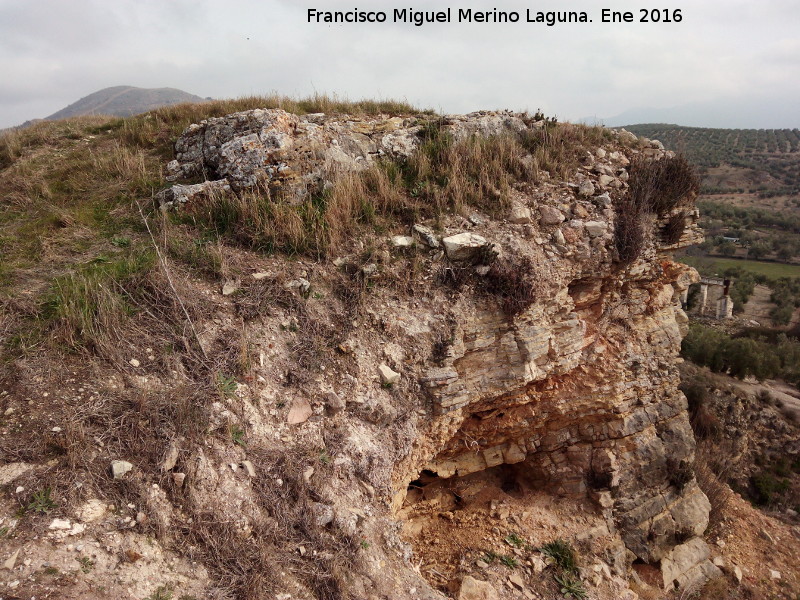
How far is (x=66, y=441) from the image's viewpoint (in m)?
3.16

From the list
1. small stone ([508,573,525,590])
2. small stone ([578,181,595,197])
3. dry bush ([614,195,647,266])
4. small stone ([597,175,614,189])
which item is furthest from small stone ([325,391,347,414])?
small stone ([597,175,614,189])

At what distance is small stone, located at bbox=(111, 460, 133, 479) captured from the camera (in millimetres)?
3162

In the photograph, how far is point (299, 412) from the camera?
4.41m

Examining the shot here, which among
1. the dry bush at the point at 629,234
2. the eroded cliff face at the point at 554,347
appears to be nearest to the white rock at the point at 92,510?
the eroded cliff face at the point at 554,347

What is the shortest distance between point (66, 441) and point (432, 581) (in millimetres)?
3961

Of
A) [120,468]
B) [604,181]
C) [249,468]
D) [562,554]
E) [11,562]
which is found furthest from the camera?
[604,181]

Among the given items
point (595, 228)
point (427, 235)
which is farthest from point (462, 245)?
point (595, 228)

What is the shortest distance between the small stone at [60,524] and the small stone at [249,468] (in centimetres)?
124

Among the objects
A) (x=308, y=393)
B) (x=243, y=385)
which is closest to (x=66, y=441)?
(x=243, y=385)

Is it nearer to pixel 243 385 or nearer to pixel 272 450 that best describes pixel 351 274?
pixel 243 385

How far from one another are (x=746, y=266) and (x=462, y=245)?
40419 millimetres

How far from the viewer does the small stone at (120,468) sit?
10.4 feet

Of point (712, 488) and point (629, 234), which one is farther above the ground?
point (629, 234)

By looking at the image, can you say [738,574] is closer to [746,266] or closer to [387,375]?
[387,375]
